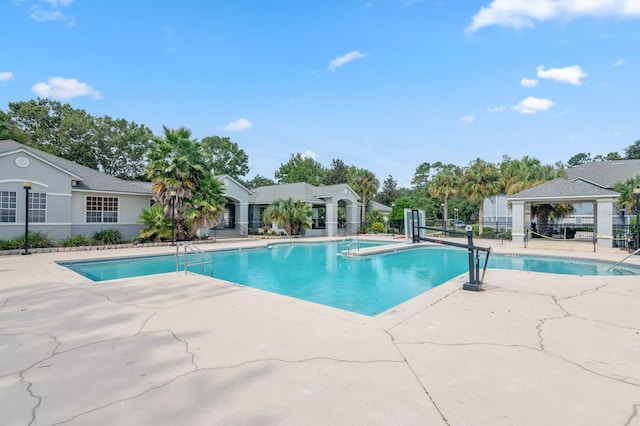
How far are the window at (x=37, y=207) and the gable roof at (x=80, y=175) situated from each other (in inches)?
59.3

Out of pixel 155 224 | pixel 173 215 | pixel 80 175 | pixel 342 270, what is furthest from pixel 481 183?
pixel 80 175

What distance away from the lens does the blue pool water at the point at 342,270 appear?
30.8 feet

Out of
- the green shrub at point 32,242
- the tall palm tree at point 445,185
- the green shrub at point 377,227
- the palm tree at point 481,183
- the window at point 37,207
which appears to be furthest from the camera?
the green shrub at point 377,227

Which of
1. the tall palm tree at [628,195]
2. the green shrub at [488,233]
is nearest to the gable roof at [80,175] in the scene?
the green shrub at [488,233]

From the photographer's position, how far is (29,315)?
5.32m

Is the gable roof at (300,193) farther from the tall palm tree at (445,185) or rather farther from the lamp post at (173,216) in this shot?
the lamp post at (173,216)

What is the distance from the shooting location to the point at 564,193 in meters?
18.9

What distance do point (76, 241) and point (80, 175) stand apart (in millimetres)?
4423

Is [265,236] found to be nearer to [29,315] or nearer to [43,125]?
[29,315]

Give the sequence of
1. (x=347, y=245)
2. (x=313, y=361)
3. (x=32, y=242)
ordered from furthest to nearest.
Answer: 1. (x=347, y=245)
2. (x=32, y=242)
3. (x=313, y=361)

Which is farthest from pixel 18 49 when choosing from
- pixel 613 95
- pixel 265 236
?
pixel 613 95

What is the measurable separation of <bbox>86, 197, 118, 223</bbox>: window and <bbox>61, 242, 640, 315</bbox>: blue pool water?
679cm

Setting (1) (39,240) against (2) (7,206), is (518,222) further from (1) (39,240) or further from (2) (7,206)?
(2) (7,206)

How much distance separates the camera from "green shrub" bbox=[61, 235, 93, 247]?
16328 millimetres
